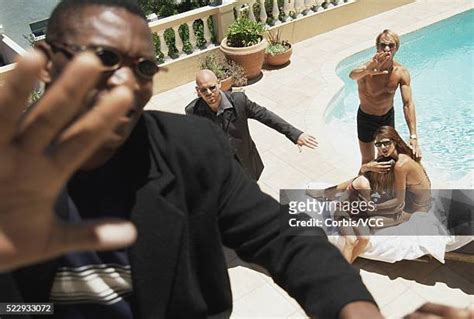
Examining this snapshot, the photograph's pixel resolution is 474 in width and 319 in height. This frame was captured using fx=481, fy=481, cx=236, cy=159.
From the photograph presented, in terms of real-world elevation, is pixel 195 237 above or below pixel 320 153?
above

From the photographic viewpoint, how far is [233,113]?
4.39 metres

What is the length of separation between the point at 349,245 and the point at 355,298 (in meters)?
3.57

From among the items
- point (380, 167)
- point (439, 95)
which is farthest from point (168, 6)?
point (380, 167)

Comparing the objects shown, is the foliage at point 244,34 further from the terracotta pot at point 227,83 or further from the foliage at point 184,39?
the terracotta pot at point 227,83

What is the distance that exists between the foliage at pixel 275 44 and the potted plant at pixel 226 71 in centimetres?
96

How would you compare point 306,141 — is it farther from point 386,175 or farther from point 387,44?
point 387,44

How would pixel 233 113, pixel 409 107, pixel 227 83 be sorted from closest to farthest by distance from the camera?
pixel 233 113 → pixel 409 107 → pixel 227 83

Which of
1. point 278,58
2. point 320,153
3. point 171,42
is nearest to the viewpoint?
point 320,153

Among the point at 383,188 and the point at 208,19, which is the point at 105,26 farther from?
the point at 208,19

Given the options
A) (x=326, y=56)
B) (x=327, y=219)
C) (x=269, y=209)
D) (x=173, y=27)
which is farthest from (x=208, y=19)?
(x=269, y=209)

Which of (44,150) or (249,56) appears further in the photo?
(249,56)

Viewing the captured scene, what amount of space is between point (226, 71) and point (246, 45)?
0.77m

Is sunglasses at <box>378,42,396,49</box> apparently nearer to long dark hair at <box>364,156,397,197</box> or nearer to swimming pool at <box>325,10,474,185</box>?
long dark hair at <box>364,156,397,197</box>

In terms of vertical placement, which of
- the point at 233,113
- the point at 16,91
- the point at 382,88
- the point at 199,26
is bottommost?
the point at 199,26
